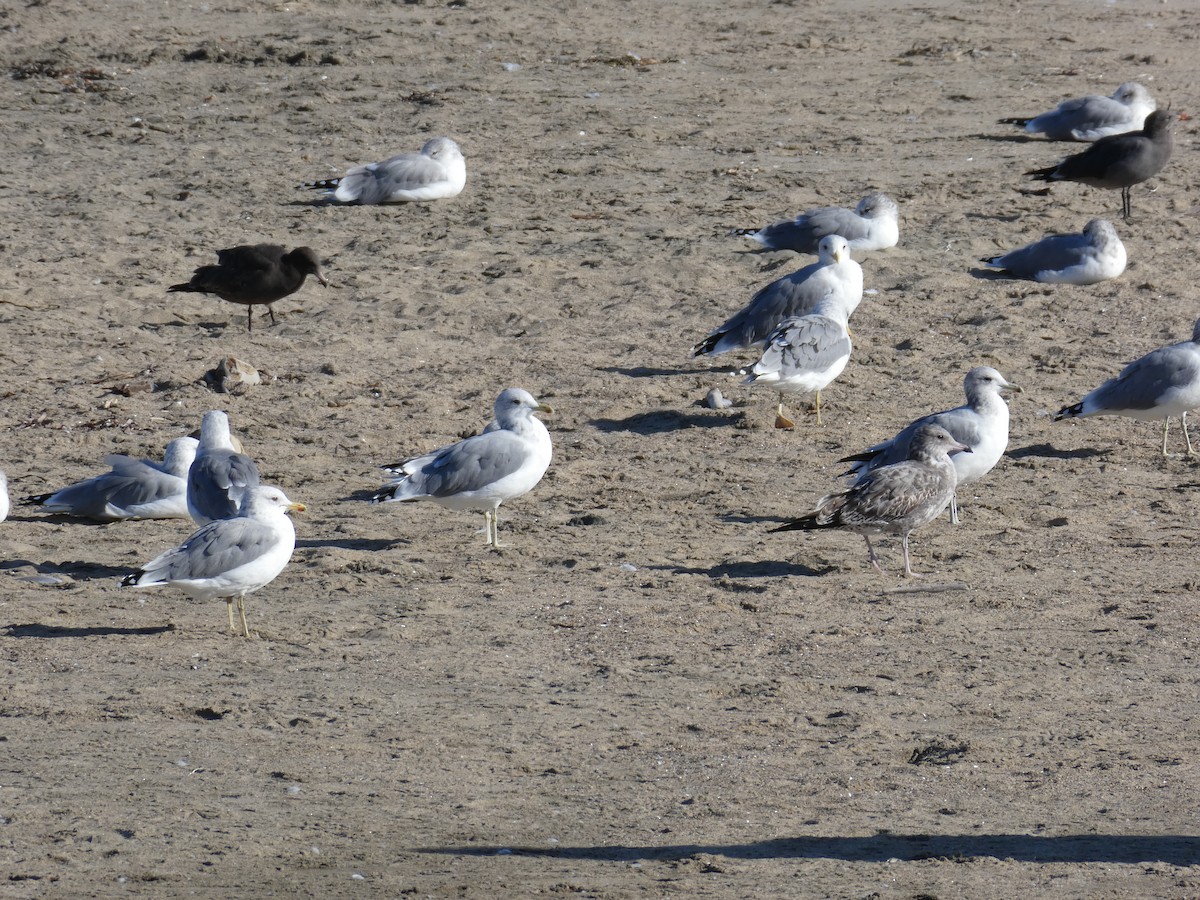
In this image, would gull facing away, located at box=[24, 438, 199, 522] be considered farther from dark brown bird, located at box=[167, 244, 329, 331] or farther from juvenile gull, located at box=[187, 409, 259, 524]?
dark brown bird, located at box=[167, 244, 329, 331]

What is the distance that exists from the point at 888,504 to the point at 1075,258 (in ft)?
16.4

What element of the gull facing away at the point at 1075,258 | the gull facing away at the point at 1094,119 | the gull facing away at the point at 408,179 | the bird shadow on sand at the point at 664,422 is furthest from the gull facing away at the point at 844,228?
the gull facing away at the point at 1094,119

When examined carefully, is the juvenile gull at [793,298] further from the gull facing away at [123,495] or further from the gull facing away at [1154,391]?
the gull facing away at [123,495]

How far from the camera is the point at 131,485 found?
8.66m

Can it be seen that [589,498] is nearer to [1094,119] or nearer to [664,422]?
[664,422]

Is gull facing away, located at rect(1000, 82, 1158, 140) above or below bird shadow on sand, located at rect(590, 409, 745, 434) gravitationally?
above

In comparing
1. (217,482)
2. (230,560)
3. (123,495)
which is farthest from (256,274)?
(230,560)

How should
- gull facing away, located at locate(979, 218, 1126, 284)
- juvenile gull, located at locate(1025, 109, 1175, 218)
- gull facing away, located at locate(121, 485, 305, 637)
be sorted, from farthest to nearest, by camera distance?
juvenile gull, located at locate(1025, 109, 1175, 218), gull facing away, located at locate(979, 218, 1126, 284), gull facing away, located at locate(121, 485, 305, 637)

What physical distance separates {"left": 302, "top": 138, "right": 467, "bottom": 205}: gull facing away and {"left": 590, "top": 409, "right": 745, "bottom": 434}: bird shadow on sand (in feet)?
14.5

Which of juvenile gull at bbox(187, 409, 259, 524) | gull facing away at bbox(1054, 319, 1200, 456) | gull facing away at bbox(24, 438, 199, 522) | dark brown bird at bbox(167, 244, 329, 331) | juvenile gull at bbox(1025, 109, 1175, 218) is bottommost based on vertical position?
gull facing away at bbox(24, 438, 199, 522)

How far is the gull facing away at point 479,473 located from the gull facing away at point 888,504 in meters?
1.31

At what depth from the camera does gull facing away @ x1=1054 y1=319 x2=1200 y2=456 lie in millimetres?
9516

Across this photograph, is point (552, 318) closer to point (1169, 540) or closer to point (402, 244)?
point (402, 244)

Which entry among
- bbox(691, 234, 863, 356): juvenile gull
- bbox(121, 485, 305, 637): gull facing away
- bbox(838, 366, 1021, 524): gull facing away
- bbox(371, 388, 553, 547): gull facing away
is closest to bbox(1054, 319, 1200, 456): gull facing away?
bbox(838, 366, 1021, 524): gull facing away
